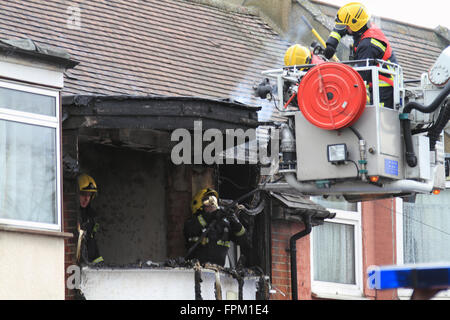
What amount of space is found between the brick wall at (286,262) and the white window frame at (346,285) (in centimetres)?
25

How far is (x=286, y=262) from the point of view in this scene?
14766mm

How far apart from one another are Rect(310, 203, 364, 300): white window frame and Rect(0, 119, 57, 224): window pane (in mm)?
5436

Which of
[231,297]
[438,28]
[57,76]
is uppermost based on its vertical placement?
[438,28]

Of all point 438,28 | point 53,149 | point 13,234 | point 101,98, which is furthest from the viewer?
point 438,28

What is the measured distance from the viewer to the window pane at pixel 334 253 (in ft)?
51.3

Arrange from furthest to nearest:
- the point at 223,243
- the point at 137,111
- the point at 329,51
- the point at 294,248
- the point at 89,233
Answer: the point at 294,248 → the point at 223,243 → the point at 89,233 → the point at 137,111 → the point at 329,51

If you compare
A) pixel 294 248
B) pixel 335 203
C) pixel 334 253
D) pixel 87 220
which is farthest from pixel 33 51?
pixel 334 253

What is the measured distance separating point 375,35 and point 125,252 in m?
5.09

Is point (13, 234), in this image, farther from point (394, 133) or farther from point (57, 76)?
point (394, 133)

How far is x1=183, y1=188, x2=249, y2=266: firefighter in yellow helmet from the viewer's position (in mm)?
13219

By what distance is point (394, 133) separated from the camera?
10.9m

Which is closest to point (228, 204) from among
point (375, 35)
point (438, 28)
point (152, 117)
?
point (152, 117)

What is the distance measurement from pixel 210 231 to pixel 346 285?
132 inches

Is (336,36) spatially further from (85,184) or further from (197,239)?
(85,184)
